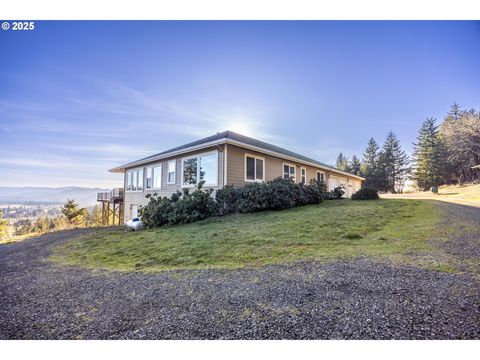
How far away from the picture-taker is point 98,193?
749 inches

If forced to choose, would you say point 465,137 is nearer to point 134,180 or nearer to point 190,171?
point 190,171

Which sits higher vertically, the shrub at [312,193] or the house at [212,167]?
the house at [212,167]

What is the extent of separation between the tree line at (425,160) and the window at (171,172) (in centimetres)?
2519

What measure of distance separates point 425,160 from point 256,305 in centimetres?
3946

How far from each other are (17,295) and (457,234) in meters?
6.62

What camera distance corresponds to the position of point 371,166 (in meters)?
34.8

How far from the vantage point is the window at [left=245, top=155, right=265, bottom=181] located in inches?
382

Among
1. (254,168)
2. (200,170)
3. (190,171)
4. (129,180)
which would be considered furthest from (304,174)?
(129,180)

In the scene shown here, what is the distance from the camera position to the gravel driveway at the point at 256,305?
5.19 feet

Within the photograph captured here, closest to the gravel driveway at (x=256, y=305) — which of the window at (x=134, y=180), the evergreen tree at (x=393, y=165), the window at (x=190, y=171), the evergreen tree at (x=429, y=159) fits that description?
the window at (x=190, y=171)

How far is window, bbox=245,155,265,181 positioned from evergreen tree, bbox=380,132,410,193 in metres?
30.4

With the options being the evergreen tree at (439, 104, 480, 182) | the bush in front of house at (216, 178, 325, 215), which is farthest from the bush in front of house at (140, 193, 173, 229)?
the evergreen tree at (439, 104, 480, 182)

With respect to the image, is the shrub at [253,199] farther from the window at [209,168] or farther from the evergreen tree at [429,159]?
the evergreen tree at [429,159]
